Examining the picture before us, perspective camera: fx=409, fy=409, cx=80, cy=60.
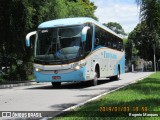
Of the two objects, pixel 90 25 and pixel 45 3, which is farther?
pixel 45 3

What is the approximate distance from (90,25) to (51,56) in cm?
304

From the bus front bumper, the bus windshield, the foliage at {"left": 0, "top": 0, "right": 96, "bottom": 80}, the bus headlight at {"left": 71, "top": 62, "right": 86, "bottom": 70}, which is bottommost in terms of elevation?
the bus front bumper

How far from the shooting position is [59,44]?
68.0 feet

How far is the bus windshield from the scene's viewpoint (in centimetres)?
2059

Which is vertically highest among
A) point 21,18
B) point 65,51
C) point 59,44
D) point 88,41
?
point 21,18

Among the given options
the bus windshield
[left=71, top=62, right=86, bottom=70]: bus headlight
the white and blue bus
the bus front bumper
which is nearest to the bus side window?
the white and blue bus

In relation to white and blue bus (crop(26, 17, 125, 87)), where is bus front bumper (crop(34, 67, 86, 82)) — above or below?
below

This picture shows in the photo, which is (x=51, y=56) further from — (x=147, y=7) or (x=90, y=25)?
(x=147, y=7)

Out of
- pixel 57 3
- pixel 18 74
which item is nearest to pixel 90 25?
pixel 57 3

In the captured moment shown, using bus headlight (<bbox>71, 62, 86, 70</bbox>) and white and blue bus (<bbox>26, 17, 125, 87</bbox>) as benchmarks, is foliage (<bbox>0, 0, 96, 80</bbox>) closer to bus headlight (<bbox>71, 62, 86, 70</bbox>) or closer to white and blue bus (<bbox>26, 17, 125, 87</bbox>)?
white and blue bus (<bbox>26, 17, 125, 87</bbox>)

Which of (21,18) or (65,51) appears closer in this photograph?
(65,51)

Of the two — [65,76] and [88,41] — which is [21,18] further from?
[65,76]

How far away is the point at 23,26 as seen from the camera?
28078 mm

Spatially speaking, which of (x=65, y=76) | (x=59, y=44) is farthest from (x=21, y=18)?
(x=65, y=76)
